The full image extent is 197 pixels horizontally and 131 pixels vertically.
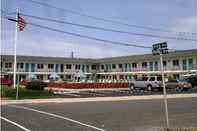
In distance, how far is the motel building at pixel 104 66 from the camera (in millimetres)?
72500

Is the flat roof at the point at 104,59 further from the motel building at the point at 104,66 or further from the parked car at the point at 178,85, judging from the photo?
the parked car at the point at 178,85

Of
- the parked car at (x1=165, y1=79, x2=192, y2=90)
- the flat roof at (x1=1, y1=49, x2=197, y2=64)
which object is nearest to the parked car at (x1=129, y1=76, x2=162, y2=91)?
the parked car at (x1=165, y1=79, x2=192, y2=90)

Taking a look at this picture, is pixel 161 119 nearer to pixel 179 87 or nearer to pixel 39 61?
pixel 179 87

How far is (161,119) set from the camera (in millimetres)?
17906

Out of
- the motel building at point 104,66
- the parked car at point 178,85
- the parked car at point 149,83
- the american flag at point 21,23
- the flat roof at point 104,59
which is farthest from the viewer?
the motel building at point 104,66

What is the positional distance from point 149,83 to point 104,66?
1960 inches

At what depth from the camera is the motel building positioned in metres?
72.5

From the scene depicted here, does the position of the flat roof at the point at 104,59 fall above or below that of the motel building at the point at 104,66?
above

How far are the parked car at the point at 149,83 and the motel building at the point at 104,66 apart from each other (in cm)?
2135

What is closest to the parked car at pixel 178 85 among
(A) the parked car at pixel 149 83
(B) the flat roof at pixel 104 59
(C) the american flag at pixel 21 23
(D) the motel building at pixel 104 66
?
(A) the parked car at pixel 149 83

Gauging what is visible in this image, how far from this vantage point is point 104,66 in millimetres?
97250

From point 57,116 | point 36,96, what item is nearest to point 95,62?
point 36,96

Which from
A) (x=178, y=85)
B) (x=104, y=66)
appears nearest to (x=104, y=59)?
(x=104, y=66)

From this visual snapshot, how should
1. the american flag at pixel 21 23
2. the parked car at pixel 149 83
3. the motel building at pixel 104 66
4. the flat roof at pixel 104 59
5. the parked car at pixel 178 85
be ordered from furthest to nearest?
1. the motel building at pixel 104 66
2. the flat roof at pixel 104 59
3. the parked car at pixel 178 85
4. the parked car at pixel 149 83
5. the american flag at pixel 21 23
